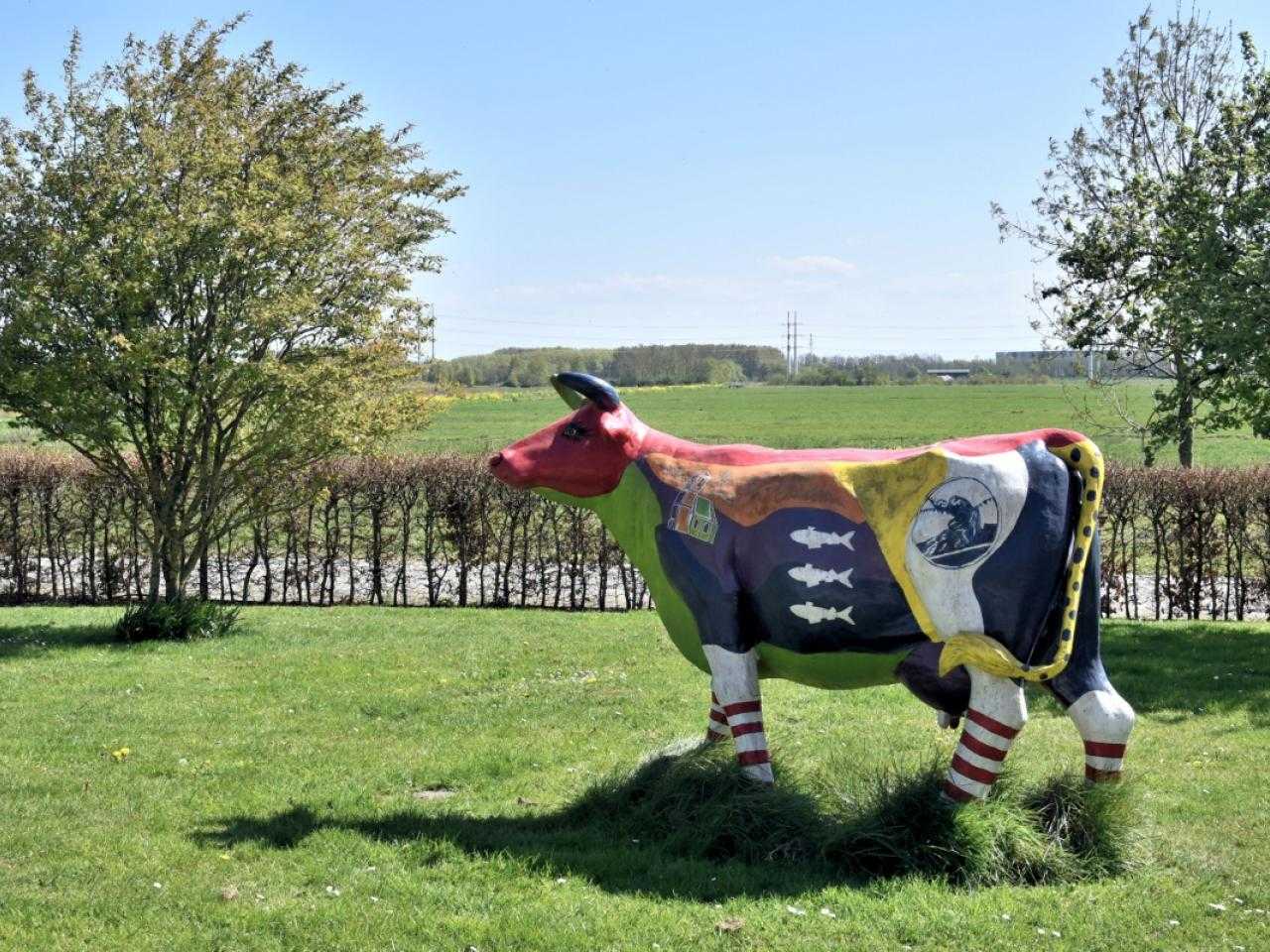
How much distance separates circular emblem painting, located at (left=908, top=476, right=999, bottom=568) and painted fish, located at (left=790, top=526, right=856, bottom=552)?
1.18ft

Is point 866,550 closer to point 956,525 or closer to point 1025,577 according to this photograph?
point 956,525

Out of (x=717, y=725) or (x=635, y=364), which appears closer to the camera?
(x=717, y=725)

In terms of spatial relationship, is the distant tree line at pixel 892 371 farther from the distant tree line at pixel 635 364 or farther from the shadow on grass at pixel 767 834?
the shadow on grass at pixel 767 834

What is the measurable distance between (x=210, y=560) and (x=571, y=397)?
1351 cm

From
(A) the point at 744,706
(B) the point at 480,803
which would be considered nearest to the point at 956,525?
(A) the point at 744,706

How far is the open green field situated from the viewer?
46719 mm

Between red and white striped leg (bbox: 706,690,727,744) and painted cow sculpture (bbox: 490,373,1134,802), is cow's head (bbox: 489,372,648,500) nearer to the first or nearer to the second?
painted cow sculpture (bbox: 490,373,1134,802)

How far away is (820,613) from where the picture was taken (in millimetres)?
7012

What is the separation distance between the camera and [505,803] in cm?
812

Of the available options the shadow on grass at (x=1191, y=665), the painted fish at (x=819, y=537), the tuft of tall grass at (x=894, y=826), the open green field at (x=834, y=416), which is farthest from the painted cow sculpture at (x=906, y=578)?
the open green field at (x=834, y=416)

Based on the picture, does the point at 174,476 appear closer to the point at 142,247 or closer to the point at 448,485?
the point at 142,247

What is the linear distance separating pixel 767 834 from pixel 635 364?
10324cm

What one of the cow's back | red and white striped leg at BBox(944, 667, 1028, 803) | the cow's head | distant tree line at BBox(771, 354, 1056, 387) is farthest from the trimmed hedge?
distant tree line at BBox(771, 354, 1056, 387)

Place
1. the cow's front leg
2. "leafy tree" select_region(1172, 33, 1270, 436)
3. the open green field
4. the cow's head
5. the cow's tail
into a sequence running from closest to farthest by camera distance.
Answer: the cow's tail, the cow's front leg, the cow's head, "leafy tree" select_region(1172, 33, 1270, 436), the open green field
